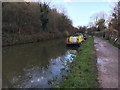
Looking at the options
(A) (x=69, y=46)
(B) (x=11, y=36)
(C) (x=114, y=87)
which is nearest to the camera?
(C) (x=114, y=87)

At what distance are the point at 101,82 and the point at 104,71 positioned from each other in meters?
2.63

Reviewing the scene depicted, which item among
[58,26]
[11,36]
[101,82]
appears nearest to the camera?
[101,82]

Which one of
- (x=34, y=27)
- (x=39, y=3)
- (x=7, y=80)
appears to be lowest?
(x=7, y=80)

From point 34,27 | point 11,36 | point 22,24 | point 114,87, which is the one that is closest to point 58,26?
point 34,27

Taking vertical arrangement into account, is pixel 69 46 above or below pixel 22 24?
below

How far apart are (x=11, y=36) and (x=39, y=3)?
20963 millimetres

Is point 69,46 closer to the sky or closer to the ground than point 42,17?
closer to the ground

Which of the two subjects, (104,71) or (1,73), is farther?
(1,73)

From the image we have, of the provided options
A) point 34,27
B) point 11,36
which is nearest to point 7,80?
point 11,36

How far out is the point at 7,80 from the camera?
12.1 meters

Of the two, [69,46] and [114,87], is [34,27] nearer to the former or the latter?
[69,46]

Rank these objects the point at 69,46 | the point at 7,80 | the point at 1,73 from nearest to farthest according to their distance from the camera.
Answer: the point at 7,80 → the point at 1,73 → the point at 69,46

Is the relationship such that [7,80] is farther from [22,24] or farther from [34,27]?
[34,27]

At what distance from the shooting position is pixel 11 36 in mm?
38844
